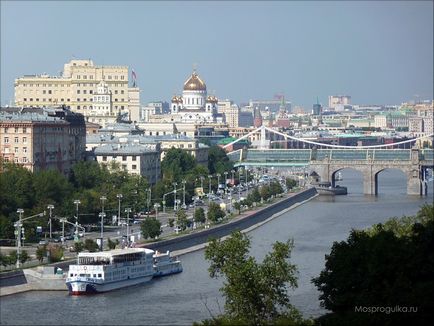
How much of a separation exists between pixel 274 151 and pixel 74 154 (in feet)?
169

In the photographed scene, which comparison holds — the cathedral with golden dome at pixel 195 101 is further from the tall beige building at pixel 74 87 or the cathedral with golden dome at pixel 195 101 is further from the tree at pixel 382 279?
the tree at pixel 382 279

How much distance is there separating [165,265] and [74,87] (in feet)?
183

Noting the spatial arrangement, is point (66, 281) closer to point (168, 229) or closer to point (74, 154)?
point (168, 229)

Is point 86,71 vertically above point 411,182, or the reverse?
point 86,71

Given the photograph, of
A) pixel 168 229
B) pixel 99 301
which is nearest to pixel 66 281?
pixel 99 301

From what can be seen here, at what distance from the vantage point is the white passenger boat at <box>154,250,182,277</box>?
50.2m

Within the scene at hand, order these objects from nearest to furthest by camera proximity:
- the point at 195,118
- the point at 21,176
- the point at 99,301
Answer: the point at 99,301 < the point at 21,176 < the point at 195,118

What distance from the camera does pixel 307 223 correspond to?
233 ft

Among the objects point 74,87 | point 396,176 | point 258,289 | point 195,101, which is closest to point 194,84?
point 195,101

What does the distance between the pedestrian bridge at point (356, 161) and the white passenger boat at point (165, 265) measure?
4776 cm

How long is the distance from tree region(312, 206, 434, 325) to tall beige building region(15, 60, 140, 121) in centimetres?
6759

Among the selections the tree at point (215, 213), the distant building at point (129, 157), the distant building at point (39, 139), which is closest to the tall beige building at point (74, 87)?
the distant building at point (129, 157)

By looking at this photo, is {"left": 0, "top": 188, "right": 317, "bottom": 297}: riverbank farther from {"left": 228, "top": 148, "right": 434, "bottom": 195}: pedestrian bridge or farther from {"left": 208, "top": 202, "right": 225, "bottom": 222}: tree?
{"left": 228, "top": 148, "right": 434, "bottom": 195}: pedestrian bridge

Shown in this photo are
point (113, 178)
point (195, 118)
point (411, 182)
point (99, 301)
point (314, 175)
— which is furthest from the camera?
point (195, 118)
